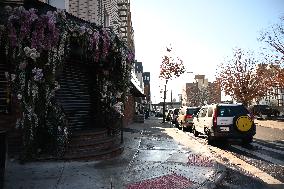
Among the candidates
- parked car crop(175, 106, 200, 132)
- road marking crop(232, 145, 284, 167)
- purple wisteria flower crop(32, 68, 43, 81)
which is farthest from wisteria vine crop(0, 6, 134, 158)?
parked car crop(175, 106, 200, 132)

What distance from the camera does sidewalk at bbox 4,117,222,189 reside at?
704 centimetres

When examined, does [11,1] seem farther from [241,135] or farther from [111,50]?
[241,135]

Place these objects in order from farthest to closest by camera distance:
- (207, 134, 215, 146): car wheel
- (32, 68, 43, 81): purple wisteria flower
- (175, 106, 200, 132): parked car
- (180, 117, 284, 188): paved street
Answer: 1. (175, 106, 200, 132): parked car
2. (207, 134, 215, 146): car wheel
3. (32, 68, 43, 81): purple wisteria flower
4. (180, 117, 284, 188): paved street

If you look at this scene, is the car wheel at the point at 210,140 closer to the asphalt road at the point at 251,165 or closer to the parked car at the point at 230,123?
the parked car at the point at 230,123

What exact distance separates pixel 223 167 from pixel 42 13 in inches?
259

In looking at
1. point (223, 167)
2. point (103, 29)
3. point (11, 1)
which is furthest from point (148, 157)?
point (11, 1)

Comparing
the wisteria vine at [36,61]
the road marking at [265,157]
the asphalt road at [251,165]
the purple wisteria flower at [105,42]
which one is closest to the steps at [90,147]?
the wisteria vine at [36,61]

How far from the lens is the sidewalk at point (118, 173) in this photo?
7043 millimetres

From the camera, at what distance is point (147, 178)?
7.67m

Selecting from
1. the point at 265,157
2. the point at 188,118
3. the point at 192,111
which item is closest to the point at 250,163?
the point at 265,157

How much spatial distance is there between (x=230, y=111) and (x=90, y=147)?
6.96 metres

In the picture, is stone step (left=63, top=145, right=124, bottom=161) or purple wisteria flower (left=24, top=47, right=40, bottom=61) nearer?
purple wisteria flower (left=24, top=47, right=40, bottom=61)

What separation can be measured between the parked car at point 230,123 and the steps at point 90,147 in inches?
211

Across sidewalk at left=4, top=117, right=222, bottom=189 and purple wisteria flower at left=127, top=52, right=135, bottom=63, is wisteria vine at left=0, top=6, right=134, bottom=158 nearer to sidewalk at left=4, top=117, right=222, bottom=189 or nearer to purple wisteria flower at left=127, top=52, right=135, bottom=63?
sidewalk at left=4, top=117, right=222, bottom=189
